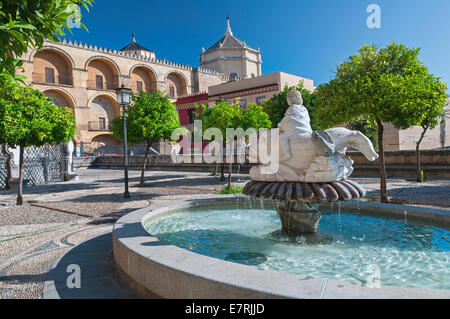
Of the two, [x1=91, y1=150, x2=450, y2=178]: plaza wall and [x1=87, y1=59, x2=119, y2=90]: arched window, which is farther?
[x1=87, y1=59, x2=119, y2=90]: arched window

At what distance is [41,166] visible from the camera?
16.8 meters

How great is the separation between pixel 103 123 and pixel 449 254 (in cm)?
4363

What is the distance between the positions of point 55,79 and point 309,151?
42.8 meters

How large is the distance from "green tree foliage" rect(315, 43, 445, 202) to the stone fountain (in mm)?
3851

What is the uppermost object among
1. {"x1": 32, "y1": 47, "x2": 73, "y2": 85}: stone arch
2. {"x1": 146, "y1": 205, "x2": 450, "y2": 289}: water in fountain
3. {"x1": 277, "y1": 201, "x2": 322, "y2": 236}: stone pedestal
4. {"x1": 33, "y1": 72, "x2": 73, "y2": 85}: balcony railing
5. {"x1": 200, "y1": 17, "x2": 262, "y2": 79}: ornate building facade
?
{"x1": 200, "y1": 17, "x2": 262, "y2": 79}: ornate building facade

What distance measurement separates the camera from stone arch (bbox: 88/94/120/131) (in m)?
A: 40.9

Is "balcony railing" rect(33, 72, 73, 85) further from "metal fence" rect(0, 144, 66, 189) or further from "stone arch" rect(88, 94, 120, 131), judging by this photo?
"metal fence" rect(0, 144, 66, 189)

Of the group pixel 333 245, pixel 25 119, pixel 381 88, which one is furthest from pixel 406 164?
pixel 25 119

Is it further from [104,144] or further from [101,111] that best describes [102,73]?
[104,144]

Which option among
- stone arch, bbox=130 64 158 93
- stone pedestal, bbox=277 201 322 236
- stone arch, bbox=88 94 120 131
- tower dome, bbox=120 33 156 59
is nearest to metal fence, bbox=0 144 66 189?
stone pedestal, bbox=277 201 322 236

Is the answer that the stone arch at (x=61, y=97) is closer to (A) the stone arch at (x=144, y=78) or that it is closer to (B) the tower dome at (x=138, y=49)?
(A) the stone arch at (x=144, y=78)

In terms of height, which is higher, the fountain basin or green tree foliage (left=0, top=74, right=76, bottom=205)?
green tree foliage (left=0, top=74, right=76, bottom=205)

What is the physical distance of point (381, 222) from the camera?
5.12 m
